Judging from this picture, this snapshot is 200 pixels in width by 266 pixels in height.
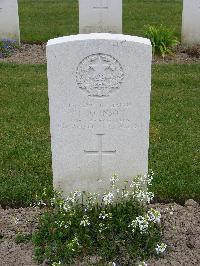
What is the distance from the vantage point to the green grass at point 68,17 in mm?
12288

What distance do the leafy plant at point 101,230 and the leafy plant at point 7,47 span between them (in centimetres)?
664

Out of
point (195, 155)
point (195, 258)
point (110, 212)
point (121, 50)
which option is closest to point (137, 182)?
point (110, 212)

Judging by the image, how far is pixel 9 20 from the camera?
10938mm

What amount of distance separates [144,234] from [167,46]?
6914 mm

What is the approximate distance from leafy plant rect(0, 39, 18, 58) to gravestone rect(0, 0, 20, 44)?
138mm

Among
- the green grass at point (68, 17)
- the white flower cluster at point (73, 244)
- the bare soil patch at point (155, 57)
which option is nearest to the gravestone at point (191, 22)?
the bare soil patch at point (155, 57)

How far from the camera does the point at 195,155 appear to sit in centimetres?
621

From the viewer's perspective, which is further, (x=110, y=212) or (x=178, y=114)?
A: (x=178, y=114)

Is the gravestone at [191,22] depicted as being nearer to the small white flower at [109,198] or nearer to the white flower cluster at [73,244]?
the small white flower at [109,198]

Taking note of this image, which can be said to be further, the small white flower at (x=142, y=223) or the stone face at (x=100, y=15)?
the stone face at (x=100, y=15)

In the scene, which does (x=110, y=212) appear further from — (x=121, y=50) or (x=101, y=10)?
(x=101, y=10)

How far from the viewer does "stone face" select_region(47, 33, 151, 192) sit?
4.11 m

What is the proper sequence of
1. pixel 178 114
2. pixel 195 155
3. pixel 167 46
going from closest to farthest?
pixel 195 155
pixel 178 114
pixel 167 46

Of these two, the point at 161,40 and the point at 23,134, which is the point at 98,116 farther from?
the point at 161,40
